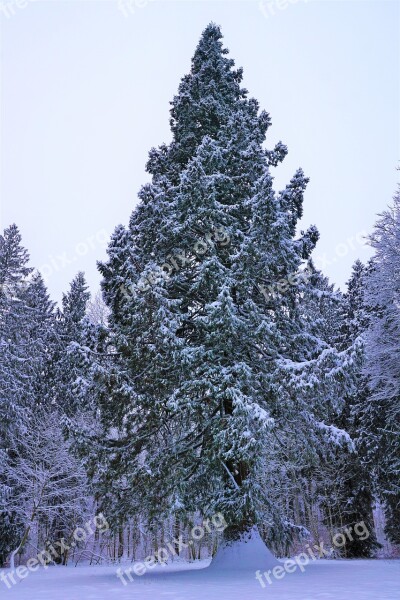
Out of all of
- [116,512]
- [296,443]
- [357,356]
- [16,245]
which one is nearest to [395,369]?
[296,443]

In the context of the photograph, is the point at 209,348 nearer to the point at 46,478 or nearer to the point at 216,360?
the point at 216,360

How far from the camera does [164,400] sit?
41.1 ft

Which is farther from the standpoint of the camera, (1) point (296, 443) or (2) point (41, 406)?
(2) point (41, 406)

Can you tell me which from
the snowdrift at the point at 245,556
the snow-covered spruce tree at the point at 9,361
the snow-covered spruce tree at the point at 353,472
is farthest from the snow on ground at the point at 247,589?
the snow-covered spruce tree at the point at 9,361

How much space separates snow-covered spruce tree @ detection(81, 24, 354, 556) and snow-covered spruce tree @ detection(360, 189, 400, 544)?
6098 mm

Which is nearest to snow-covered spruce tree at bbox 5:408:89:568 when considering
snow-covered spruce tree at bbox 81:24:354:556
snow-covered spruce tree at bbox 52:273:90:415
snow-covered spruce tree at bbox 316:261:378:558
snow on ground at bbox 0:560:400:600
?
snow-covered spruce tree at bbox 52:273:90:415

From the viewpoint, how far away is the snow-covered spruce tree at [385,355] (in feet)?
62.4

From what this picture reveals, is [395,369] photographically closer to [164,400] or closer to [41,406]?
[164,400]

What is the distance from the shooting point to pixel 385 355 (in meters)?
19.1

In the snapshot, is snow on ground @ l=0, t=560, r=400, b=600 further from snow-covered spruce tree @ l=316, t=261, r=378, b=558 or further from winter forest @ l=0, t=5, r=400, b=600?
snow-covered spruce tree @ l=316, t=261, r=378, b=558

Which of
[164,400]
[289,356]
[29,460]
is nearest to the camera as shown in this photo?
[164,400]

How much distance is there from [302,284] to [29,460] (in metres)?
17.4

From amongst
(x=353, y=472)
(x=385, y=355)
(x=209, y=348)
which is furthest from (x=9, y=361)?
(x=353, y=472)

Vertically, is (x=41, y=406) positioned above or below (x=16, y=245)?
below
